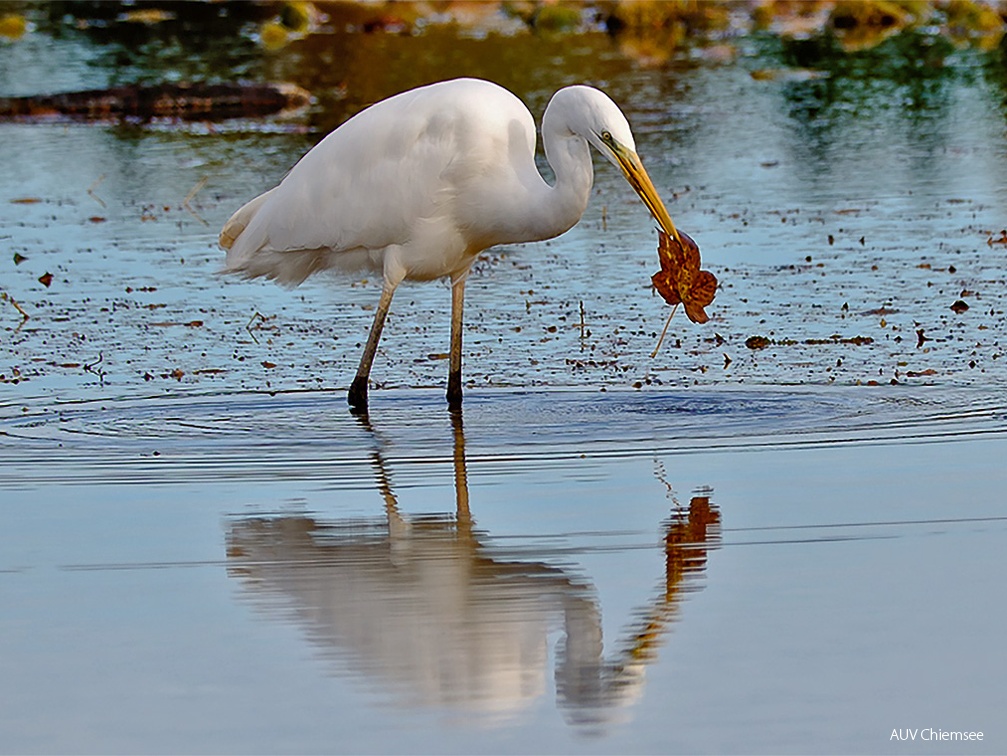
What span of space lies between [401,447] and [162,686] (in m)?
2.73

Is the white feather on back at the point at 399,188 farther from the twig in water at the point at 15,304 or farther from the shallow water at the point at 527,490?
the twig in water at the point at 15,304

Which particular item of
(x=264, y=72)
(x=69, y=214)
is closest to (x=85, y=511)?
(x=69, y=214)

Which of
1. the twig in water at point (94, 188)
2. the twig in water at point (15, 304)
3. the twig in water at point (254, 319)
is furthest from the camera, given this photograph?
the twig in water at point (94, 188)

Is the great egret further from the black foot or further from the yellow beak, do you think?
the yellow beak

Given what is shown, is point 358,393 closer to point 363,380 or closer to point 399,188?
point 363,380

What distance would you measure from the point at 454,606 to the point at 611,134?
100.0 inches

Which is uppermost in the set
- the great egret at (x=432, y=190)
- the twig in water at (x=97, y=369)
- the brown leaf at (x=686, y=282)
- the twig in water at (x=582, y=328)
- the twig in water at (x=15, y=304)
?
the great egret at (x=432, y=190)

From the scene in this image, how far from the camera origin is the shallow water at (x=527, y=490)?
4.42 m

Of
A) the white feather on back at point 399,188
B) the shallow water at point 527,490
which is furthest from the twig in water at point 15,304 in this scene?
the white feather on back at point 399,188

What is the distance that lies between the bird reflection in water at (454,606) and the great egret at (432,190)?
1.79m

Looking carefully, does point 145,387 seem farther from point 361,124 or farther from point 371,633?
point 371,633

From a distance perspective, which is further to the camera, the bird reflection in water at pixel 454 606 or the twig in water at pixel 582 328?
the twig in water at pixel 582 328

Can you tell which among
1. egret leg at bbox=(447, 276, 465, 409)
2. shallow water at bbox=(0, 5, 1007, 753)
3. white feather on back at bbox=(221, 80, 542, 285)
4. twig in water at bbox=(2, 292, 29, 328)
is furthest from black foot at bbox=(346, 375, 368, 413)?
twig in water at bbox=(2, 292, 29, 328)

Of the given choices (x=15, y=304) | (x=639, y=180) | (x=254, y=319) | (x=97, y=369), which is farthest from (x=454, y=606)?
(x=15, y=304)
